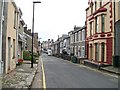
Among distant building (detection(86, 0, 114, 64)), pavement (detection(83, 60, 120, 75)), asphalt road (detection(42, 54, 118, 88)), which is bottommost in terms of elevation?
asphalt road (detection(42, 54, 118, 88))

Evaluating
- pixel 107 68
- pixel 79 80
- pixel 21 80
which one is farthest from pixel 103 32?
pixel 21 80

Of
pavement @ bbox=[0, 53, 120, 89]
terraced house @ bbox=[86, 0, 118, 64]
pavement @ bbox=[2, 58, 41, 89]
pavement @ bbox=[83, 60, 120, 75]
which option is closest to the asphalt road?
pavement @ bbox=[0, 53, 120, 89]

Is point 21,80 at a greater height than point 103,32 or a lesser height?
lesser

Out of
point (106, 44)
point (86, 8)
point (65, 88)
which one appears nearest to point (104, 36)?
point (106, 44)

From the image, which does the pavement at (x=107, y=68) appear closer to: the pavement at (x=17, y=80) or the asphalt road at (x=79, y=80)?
the asphalt road at (x=79, y=80)

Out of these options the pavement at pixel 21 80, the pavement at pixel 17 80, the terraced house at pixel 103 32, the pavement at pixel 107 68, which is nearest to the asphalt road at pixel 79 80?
the pavement at pixel 21 80

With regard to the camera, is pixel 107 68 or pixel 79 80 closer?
pixel 79 80

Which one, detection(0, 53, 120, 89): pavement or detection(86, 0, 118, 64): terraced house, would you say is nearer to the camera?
detection(0, 53, 120, 89): pavement

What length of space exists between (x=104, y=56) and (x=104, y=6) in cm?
661

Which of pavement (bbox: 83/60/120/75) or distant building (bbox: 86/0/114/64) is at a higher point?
distant building (bbox: 86/0/114/64)

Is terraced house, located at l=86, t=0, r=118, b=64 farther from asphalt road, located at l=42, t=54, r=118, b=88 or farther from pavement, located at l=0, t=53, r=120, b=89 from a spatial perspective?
asphalt road, located at l=42, t=54, r=118, b=88

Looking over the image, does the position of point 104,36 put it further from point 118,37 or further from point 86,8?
point 86,8

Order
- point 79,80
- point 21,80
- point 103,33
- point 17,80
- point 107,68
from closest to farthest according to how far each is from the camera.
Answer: point 17,80
point 21,80
point 79,80
point 107,68
point 103,33

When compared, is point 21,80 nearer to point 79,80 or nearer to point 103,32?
point 79,80
